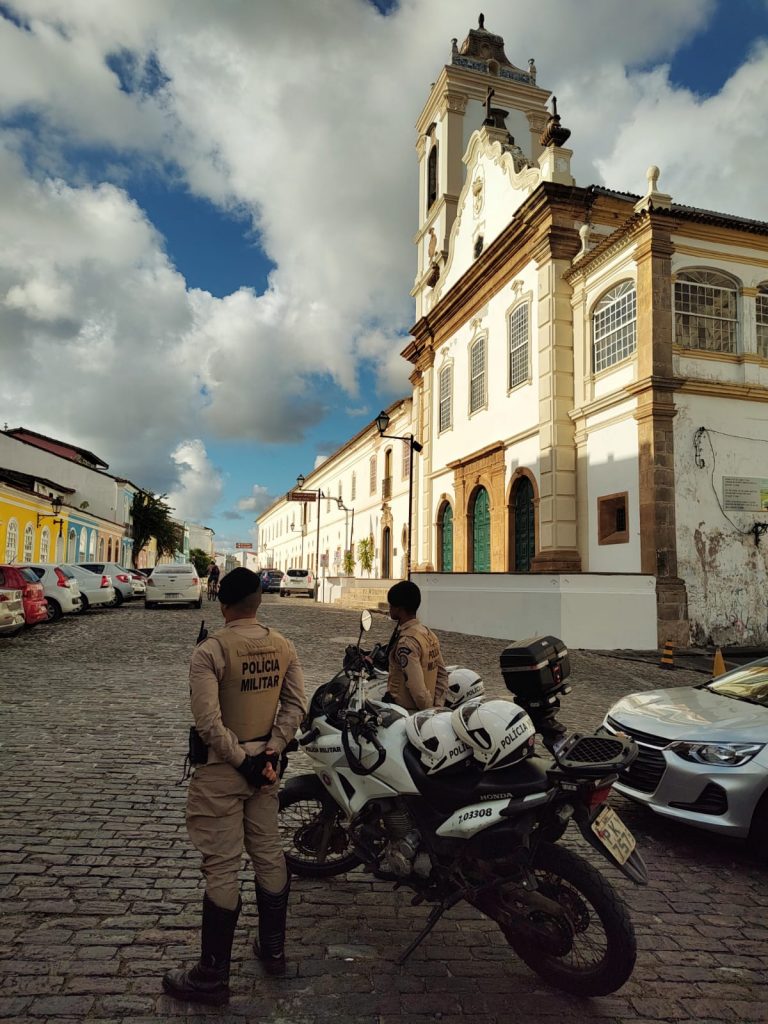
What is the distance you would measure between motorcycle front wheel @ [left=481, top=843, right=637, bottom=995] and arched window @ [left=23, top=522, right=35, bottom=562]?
35709mm

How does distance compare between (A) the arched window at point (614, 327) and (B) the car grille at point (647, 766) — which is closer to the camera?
(B) the car grille at point (647, 766)

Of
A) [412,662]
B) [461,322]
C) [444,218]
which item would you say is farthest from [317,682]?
[444,218]

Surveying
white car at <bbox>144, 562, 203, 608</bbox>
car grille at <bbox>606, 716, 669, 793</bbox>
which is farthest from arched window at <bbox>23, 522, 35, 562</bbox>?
car grille at <bbox>606, 716, 669, 793</bbox>

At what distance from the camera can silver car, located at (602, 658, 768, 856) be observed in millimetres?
4387

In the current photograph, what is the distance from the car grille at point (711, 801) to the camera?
4.43m

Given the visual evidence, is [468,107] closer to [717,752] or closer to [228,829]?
[717,752]

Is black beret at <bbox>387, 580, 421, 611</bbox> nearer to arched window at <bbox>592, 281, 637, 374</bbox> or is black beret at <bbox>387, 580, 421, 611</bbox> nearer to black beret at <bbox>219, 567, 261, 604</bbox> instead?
black beret at <bbox>219, 567, 261, 604</bbox>

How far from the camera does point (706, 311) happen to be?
17.5 m

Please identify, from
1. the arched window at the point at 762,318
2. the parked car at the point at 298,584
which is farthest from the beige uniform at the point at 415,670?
the parked car at the point at 298,584

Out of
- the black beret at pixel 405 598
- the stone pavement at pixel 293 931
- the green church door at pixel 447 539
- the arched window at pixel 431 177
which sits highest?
the arched window at pixel 431 177

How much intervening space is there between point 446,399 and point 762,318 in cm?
1212

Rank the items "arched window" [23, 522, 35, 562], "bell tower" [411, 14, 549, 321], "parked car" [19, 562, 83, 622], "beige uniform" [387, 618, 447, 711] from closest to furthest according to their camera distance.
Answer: "beige uniform" [387, 618, 447, 711]
"parked car" [19, 562, 83, 622]
"bell tower" [411, 14, 549, 321]
"arched window" [23, 522, 35, 562]

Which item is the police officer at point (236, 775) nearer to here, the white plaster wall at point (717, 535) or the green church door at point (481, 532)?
the white plaster wall at point (717, 535)

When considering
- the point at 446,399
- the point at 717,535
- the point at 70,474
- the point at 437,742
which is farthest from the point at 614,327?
the point at 70,474
